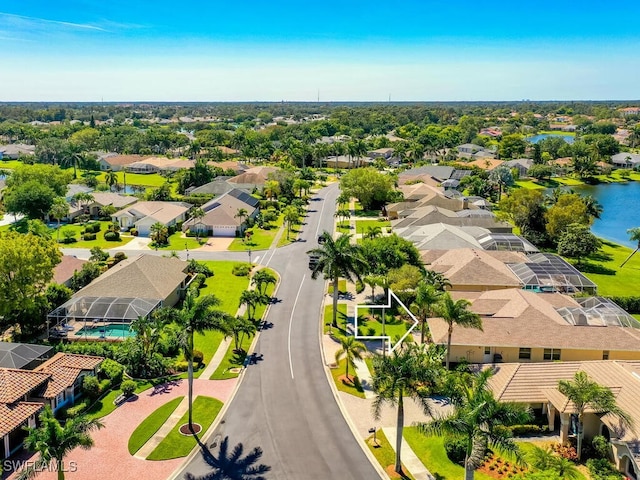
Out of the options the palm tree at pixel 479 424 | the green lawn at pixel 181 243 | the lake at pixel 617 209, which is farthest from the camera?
the lake at pixel 617 209

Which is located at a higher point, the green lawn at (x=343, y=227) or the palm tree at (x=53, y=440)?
the palm tree at (x=53, y=440)

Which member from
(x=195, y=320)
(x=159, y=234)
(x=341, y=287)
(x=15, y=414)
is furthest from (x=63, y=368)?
(x=159, y=234)

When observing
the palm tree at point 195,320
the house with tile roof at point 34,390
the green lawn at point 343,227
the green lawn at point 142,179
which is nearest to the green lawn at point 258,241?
the green lawn at point 343,227

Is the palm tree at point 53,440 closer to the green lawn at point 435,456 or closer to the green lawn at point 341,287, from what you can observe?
the green lawn at point 435,456

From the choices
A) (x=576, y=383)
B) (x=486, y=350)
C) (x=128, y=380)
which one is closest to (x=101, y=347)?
(x=128, y=380)

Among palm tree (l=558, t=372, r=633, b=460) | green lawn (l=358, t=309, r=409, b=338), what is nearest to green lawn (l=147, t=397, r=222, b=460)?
green lawn (l=358, t=309, r=409, b=338)

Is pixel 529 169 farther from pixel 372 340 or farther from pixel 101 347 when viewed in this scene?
pixel 101 347
